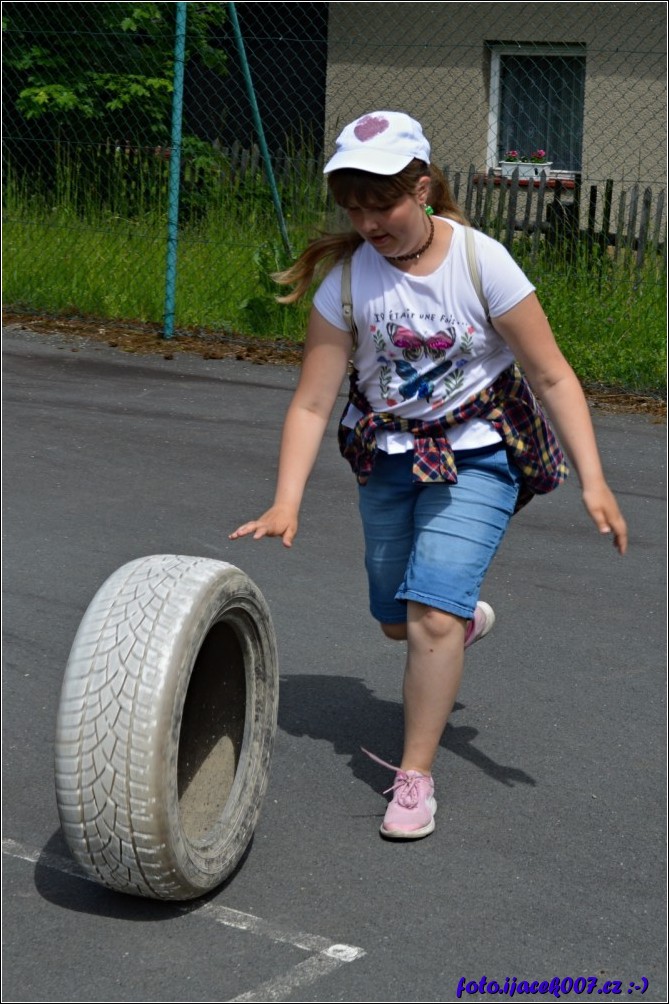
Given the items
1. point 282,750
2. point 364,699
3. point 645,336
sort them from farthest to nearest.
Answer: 1. point 645,336
2. point 364,699
3. point 282,750

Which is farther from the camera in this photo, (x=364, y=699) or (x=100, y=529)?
(x=100, y=529)

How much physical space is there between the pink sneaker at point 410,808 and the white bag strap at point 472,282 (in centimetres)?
115

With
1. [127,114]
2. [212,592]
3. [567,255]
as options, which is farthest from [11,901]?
[127,114]

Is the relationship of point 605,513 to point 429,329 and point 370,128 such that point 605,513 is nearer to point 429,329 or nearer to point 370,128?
point 429,329

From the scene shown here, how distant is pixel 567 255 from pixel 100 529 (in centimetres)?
457

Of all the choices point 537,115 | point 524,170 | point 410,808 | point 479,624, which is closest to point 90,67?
point 537,115

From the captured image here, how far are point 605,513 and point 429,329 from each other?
64cm

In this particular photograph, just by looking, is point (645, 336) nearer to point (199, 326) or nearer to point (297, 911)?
point (199, 326)

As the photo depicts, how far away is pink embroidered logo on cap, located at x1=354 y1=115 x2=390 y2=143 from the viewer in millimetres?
3492

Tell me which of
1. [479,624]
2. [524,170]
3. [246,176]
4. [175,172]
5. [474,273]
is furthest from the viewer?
[246,176]

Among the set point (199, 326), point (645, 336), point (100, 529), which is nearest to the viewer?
point (100, 529)

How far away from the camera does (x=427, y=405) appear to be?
3682mm

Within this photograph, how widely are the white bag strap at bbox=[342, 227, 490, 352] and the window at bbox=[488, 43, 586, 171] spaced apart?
7.65m

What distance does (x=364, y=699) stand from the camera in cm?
459
